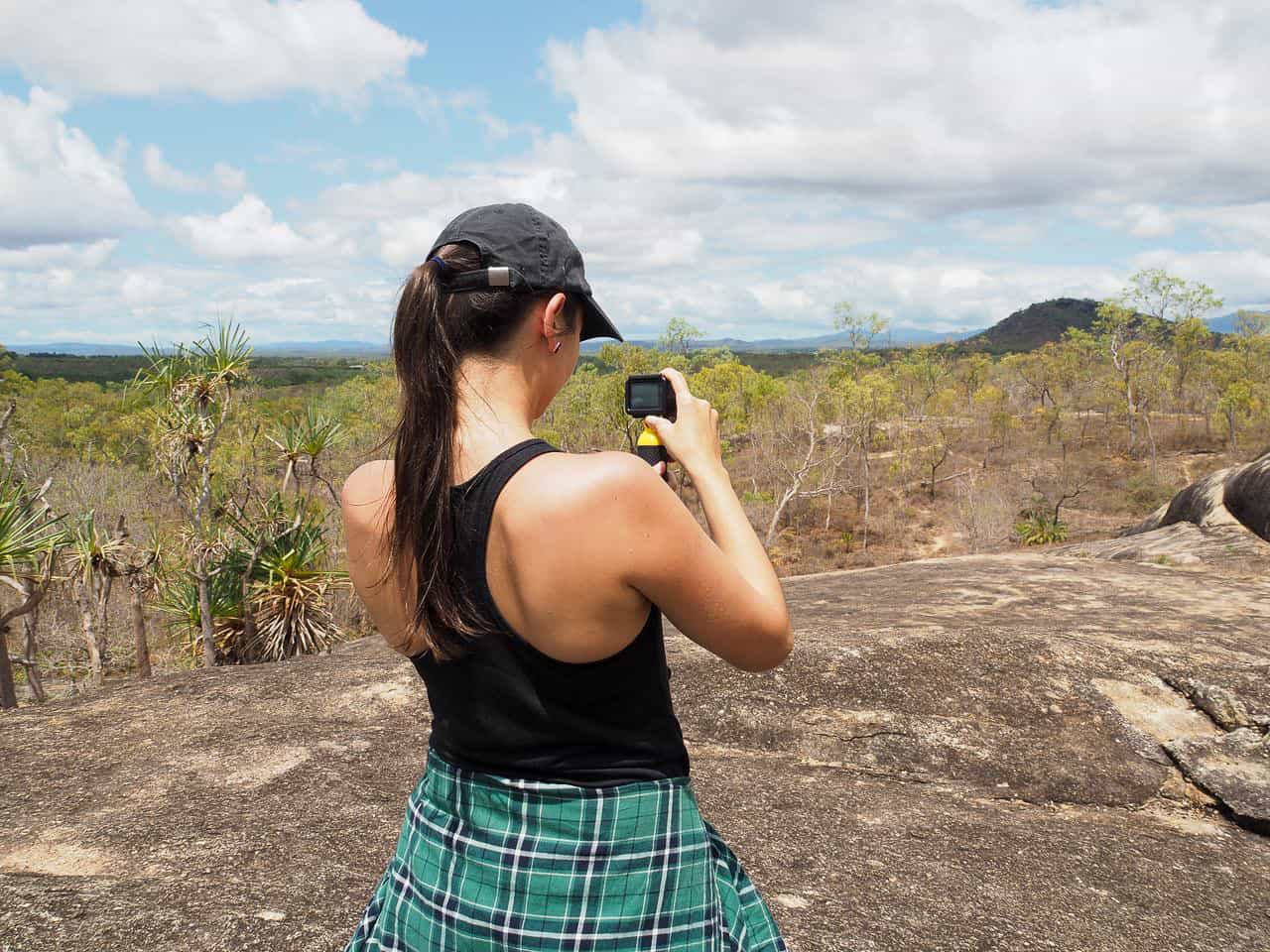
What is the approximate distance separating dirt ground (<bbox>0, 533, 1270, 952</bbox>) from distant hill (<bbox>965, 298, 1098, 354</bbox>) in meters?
178

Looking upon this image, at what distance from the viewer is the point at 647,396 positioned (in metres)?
1.56

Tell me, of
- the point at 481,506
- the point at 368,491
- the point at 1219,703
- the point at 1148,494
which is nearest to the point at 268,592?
the point at 1219,703

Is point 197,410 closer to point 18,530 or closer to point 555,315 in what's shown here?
point 18,530

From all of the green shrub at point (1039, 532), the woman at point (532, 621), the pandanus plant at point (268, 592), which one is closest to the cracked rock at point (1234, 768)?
the woman at point (532, 621)

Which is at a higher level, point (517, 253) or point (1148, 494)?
point (517, 253)

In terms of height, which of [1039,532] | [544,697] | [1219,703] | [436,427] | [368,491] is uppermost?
[436,427]

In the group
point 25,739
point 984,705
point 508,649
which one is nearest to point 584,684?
point 508,649

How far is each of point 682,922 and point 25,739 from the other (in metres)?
4.78

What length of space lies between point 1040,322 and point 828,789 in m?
202

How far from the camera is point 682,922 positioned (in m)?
1.32

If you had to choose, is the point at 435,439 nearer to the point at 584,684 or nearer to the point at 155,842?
the point at 584,684

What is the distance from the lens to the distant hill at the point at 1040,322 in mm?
177250

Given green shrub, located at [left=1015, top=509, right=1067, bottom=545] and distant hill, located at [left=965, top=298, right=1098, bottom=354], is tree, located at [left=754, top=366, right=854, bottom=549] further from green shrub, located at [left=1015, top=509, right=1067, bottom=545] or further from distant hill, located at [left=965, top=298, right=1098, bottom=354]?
distant hill, located at [left=965, top=298, right=1098, bottom=354]

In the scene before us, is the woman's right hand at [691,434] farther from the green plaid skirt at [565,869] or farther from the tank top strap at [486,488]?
the green plaid skirt at [565,869]
